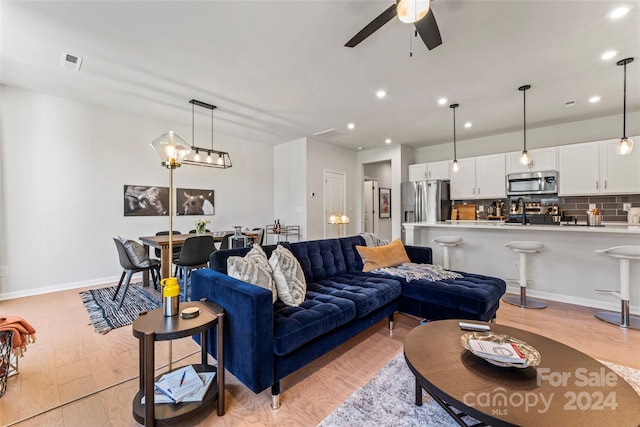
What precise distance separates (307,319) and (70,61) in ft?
12.3

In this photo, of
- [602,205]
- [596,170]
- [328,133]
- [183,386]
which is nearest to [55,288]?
[183,386]

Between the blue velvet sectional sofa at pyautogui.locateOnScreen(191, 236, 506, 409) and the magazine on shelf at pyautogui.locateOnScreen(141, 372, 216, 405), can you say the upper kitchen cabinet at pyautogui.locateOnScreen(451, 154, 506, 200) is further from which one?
the magazine on shelf at pyautogui.locateOnScreen(141, 372, 216, 405)

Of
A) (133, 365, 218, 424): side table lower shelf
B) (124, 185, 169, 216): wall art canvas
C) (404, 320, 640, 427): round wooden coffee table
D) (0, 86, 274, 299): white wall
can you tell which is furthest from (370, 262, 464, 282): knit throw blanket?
(0, 86, 274, 299): white wall

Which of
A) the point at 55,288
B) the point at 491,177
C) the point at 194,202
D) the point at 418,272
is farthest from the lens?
the point at 491,177

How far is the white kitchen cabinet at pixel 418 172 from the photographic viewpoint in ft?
21.0

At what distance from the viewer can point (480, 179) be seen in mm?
5668

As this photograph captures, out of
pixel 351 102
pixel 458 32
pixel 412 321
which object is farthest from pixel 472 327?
pixel 351 102

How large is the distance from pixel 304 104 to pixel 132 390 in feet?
12.6

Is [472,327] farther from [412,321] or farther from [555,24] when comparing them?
[555,24]

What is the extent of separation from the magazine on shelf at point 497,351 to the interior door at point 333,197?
5108 mm

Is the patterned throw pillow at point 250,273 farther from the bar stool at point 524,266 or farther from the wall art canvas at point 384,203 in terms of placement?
the wall art canvas at point 384,203

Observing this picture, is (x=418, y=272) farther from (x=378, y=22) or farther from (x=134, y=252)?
(x=134, y=252)

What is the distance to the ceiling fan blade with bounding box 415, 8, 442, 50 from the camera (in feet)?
5.87

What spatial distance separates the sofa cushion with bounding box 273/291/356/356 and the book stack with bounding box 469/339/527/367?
90 centimetres
